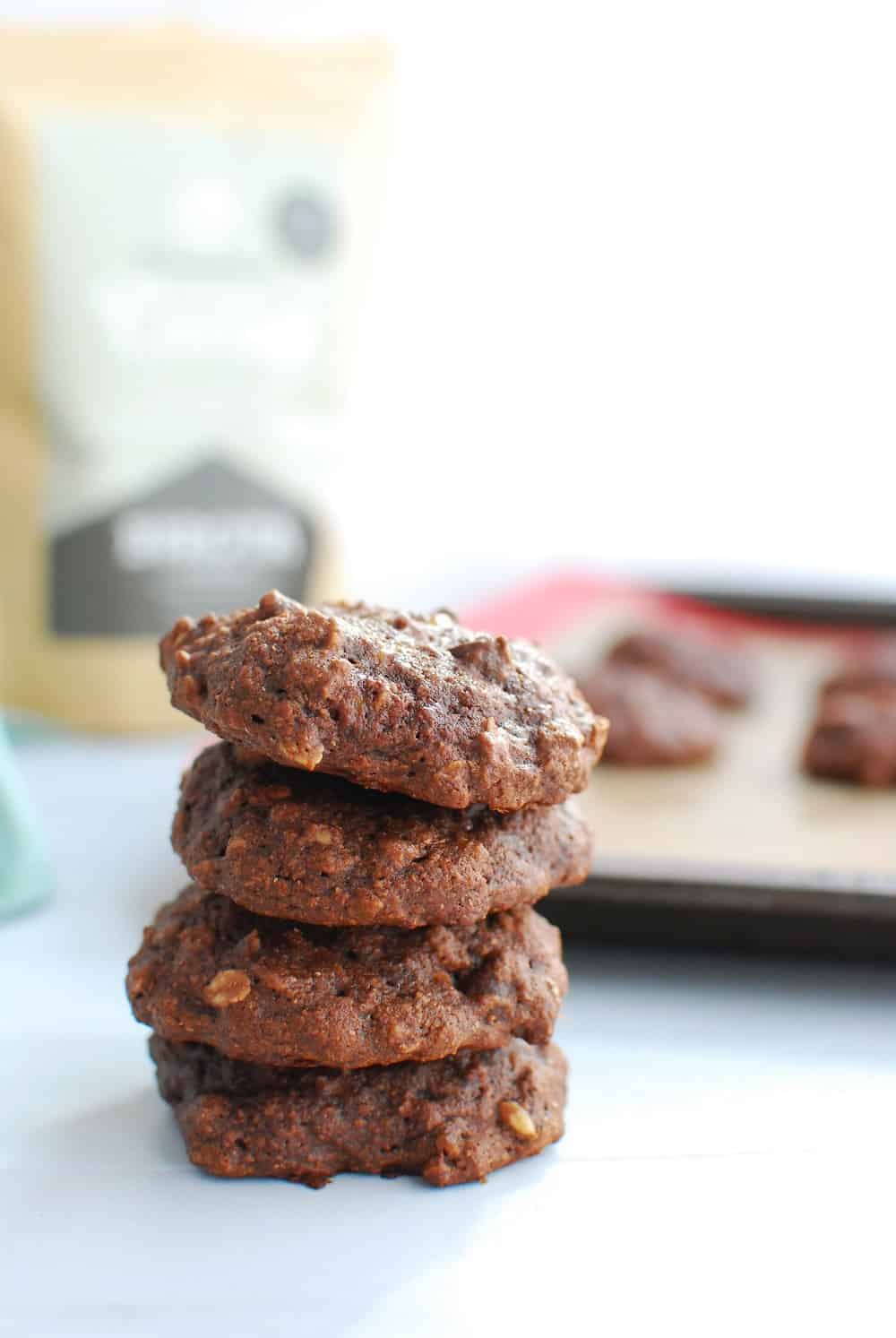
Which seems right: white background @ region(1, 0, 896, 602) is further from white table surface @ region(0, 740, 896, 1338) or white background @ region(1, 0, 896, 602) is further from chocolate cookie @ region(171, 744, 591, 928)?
chocolate cookie @ region(171, 744, 591, 928)

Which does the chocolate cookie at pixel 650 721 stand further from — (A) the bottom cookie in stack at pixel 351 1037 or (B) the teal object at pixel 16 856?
(A) the bottom cookie in stack at pixel 351 1037

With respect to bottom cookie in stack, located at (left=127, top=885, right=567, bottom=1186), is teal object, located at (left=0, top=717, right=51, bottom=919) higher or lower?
lower

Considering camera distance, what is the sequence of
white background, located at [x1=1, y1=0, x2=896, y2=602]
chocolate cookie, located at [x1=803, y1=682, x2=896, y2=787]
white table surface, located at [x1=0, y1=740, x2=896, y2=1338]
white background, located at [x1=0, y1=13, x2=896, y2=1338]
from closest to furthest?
white table surface, located at [x1=0, y1=740, x2=896, y2=1338] → white background, located at [x1=0, y1=13, x2=896, y2=1338] → chocolate cookie, located at [x1=803, y1=682, x2=896, y2=787] → white background, located at [x1=1, y1=0, x2=896, y2=602]

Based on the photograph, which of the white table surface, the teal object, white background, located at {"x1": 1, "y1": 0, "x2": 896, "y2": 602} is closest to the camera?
the white table surface

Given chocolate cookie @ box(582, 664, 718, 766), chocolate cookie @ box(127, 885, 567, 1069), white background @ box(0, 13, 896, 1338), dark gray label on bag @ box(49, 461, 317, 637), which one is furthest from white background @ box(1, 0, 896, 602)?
chocolate cookie @ box(127, 885, 567, 1069)

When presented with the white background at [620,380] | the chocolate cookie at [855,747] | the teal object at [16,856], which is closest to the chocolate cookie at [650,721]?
the chocolate cookie at [855,747]

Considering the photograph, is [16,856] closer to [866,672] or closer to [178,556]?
[178,556]
